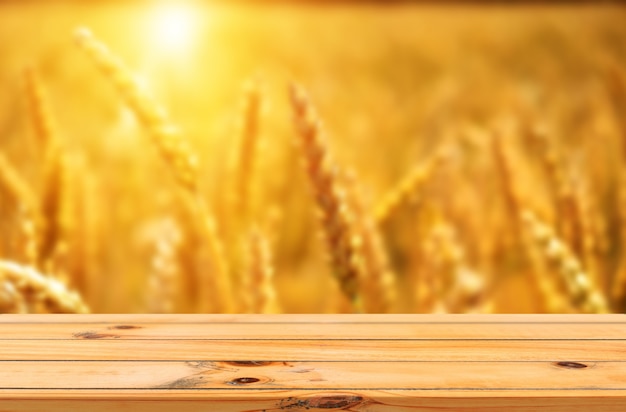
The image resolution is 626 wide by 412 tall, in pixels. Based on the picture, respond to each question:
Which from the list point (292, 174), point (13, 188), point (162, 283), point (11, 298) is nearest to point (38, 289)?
point (11, 298)

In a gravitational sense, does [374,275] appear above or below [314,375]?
above

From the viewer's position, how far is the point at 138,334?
17.5 inches

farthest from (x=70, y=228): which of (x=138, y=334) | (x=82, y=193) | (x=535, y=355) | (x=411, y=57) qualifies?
(x=411, y=57)

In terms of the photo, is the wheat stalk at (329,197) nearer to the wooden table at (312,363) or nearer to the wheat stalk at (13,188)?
the wooden table at (312,363)

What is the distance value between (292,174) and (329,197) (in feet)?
1.90

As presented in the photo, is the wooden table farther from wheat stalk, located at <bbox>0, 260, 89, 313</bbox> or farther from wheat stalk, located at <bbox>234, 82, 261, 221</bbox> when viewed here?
wheat stalk, located at <bbox>234, 82, 261, 221</bbox>

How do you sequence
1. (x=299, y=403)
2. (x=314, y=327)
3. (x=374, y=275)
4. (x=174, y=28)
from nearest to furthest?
(x=299, y=403) < (x=314, y=327) < (x=374, y=275) < (x=174, y=28)

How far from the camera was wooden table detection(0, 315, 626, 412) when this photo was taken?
346 mm

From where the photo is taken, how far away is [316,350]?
42 cm

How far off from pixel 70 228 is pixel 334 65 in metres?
1.35

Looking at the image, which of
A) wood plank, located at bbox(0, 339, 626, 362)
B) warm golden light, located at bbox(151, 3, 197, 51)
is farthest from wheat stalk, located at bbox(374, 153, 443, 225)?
warm golden light, located at bbox(151, 3, 197, 51)

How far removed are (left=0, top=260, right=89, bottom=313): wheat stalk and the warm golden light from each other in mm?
950

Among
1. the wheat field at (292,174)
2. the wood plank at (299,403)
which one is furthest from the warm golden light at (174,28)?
the wood plank at (299,403)

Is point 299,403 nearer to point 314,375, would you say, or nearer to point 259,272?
point 314,375
